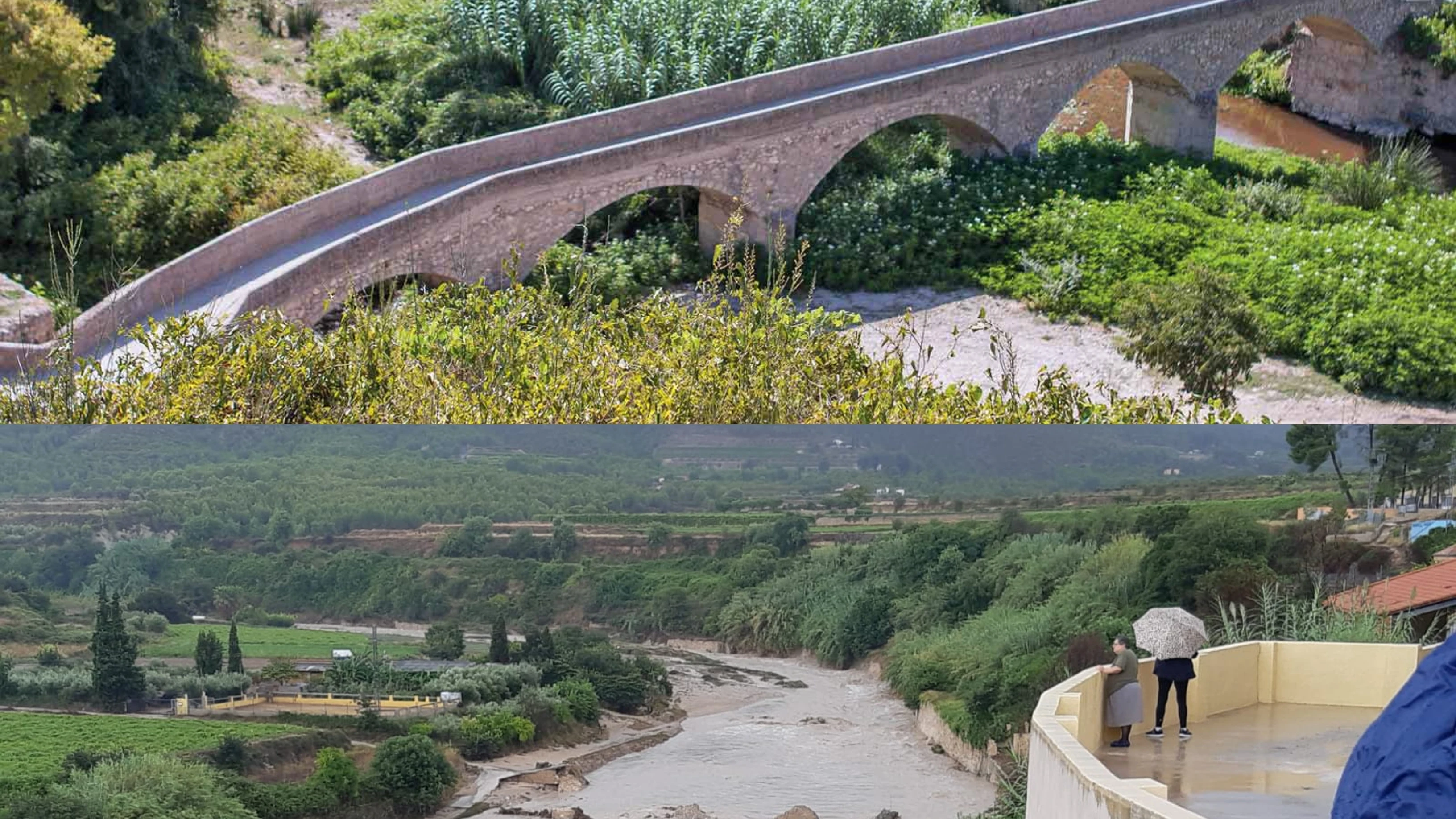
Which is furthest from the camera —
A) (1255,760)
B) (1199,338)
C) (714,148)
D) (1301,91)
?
(1301,91)

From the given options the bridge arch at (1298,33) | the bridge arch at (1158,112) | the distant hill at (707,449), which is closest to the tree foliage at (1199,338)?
the bridge arch at (1158,112)

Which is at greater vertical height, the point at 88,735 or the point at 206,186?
the point at 206,186

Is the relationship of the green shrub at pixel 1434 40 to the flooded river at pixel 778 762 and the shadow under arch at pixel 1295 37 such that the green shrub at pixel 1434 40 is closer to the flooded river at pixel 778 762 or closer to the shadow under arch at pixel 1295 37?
the shadow under arch at pixel 1295 37

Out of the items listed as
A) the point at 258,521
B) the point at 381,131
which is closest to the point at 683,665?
the point at 258,521

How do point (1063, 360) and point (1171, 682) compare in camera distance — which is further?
point (1063, 360)

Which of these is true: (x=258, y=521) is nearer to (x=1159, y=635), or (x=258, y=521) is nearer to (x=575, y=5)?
(x=1159, y=635)

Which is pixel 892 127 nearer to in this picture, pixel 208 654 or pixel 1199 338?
pixel 1199 338

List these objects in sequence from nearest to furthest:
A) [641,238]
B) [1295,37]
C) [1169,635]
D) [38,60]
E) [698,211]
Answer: [1169,635]
[38,60]
[641,238]
[698,211]
[1295,37]

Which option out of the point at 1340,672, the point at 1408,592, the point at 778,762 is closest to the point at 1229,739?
the point at 1340,672

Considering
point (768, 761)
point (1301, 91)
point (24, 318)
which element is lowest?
point (768, 761)
